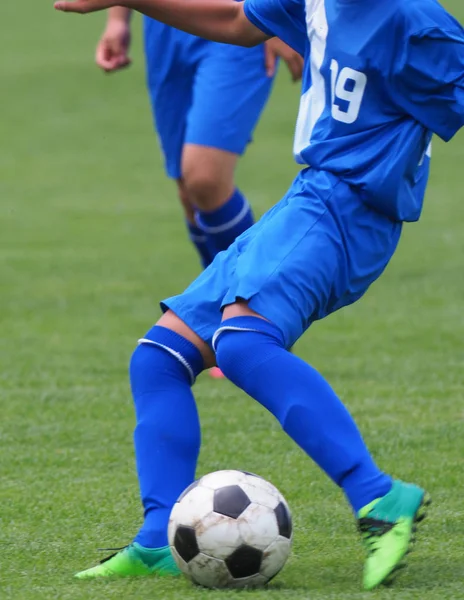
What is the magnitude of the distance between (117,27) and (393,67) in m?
2.83

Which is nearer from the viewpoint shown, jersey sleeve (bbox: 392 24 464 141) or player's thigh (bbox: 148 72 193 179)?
jersey sleeve (bbox: 392 24 464 141)

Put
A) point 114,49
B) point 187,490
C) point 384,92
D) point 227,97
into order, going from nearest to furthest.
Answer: point 187,490
point 384,92
point 114,49
point 227,97

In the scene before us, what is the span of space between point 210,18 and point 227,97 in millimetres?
2202

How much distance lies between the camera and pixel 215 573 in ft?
10.3

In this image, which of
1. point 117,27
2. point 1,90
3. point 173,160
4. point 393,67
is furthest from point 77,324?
point 1,90

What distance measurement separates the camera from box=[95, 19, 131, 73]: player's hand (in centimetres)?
578

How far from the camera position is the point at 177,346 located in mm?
3447

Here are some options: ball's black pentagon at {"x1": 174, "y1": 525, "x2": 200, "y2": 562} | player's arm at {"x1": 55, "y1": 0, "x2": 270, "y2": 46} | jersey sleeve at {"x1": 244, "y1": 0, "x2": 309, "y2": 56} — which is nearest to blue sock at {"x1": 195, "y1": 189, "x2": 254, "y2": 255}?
player's arm at {"x1": 55, "y1": 0, "x2": 270, "y2": 46}

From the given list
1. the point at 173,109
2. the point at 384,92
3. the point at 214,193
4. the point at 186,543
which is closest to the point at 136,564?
the point at 186,543

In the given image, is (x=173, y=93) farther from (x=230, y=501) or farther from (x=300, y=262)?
(x=230, y=501)

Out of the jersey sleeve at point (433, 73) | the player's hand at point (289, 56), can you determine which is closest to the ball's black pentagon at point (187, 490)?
the jersey sleeve at point (433, 73)

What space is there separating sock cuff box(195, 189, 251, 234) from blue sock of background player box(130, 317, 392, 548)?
252 cm

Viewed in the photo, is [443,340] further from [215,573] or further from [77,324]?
[215,573]

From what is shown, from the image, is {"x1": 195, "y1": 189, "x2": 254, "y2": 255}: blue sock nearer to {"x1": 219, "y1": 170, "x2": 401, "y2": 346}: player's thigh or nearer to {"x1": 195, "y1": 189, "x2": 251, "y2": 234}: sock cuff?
{"x1": 195, "y1": 189, "x2": 251, "y2": 234}: sock cuff
